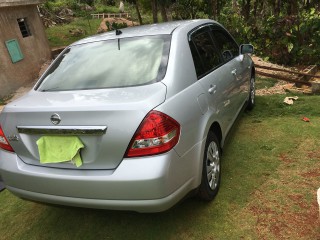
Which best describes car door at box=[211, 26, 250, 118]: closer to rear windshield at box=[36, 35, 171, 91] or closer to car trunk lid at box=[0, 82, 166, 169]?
rear windshield at box=[36, 35, 171, 91]

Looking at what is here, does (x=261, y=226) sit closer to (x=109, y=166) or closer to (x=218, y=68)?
(x=109, y=166)

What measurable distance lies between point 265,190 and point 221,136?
682 millimetres

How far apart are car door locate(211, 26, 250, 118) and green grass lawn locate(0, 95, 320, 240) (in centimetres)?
67

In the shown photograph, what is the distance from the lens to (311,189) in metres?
3.20

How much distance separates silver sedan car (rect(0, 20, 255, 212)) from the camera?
7.75ft

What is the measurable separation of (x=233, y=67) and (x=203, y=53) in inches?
32.4

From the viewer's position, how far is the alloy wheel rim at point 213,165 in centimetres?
313

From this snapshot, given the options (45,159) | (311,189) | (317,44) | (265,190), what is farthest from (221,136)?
(317,44)

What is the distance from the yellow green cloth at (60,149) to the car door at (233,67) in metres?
2.07

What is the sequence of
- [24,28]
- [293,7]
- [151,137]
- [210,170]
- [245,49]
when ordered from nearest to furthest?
1. [151,137]
2. [210,170]
3. [245,49]
4. [24,28]
5. [293,7]

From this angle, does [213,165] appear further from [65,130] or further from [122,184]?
[65,130]

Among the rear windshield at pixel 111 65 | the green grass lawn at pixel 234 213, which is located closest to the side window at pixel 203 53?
the rear windshield at pixel 111 65

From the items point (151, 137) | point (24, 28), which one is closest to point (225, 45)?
point (151, 137)

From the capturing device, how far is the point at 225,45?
14.2 ft
